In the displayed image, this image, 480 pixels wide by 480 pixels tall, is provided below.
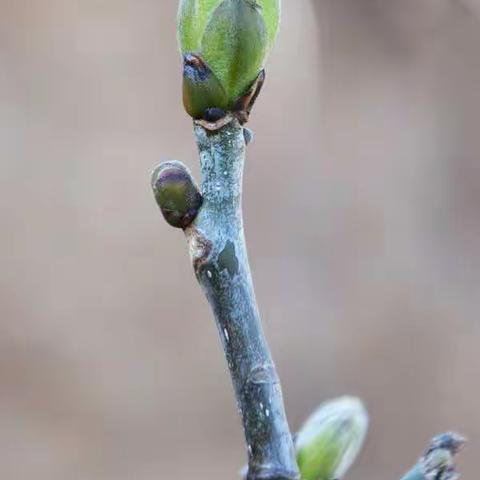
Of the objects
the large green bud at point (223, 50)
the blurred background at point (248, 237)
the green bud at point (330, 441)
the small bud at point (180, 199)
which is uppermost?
the blurred background at point (248, 237)

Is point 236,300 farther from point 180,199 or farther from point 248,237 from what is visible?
point 248,237

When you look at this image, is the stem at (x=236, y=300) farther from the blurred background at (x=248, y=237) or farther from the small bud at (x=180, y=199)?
the blurred background at (x=248, y=237)

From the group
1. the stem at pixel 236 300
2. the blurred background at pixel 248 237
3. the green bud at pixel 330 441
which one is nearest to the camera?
the stem at pixel 236 300

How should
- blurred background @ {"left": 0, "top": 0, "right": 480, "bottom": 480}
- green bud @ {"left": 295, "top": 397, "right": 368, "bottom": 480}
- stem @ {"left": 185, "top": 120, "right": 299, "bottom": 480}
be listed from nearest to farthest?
stem @ {"left": 185, "top": 120, "right": 299, "bottom": 480} → green bud @ {"left": 295, "top": 397, "right": 368, "bottom": 480} → blurred background @ {"left": 0, "top": 0, "right": 480, "bottom": 480}

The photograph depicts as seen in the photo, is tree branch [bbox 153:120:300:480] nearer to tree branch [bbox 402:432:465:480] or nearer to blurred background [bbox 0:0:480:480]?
tree branch [bbox 402:432:465:480]

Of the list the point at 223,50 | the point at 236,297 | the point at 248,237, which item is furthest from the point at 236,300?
the point at 248,237

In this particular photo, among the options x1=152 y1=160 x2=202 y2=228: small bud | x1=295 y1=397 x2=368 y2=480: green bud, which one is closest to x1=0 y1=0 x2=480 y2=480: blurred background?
x1=295 y1=397 x2=368 y2=480: green bud

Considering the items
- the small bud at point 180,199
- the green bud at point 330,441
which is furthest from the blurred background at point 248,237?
the small bud at point 180,199
